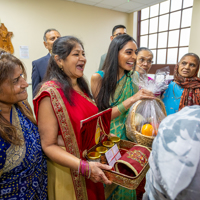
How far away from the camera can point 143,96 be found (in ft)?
3.94

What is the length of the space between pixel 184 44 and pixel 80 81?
3908mm

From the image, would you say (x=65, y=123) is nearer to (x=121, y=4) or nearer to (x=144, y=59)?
(x=144, y=59)

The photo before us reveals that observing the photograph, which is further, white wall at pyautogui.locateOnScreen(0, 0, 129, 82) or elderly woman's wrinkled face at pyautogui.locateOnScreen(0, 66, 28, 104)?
white wall at pyautogui.locateOnScreen(0, 0, 129, 82)

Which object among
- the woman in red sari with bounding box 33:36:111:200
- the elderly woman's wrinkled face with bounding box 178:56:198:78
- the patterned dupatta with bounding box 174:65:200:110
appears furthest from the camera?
the elderly woman's wrinkled face with bounding box 178:56:198:78

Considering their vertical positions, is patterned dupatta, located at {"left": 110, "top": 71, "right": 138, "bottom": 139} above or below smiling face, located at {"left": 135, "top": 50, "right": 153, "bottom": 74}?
below

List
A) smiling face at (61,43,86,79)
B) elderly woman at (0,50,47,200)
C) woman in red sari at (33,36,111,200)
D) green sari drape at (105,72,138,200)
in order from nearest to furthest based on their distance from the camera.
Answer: elderly woman at (0,50,47,200) < woman in red sari at (33,36,111,200) < smiling face at (61,43,86,79) < green sari drape at (105,72,138,200)

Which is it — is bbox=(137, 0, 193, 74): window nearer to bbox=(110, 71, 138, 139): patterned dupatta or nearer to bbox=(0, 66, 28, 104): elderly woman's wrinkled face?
bbox=(110, 71, 138, 139): patterned dupatta

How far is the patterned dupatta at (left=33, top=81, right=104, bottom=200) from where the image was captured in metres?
0.89

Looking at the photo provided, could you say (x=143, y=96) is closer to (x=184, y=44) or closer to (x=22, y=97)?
(x=22, y=97)

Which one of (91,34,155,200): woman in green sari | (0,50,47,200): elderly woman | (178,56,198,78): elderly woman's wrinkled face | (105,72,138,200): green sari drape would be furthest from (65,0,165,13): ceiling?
(0,50,47,200): elderly woman

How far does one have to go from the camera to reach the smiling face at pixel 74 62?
989 millimetres

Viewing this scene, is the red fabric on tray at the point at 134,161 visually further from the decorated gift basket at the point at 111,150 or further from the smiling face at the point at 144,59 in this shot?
the smiling face at the point at 144,59

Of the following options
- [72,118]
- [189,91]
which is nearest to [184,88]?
[189,91]

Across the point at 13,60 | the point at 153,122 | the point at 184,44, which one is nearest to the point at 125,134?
the point at 153,122
